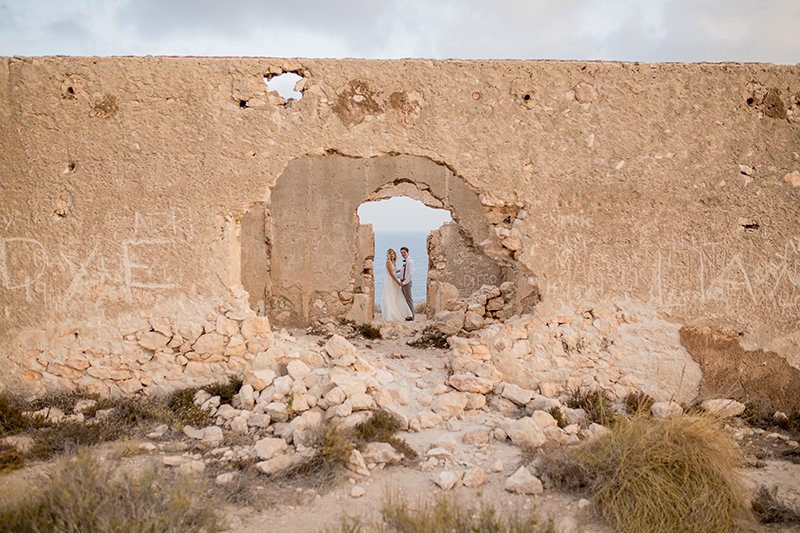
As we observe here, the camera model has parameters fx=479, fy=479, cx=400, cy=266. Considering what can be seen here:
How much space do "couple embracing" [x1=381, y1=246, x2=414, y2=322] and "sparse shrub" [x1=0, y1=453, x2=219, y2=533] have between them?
607 centimetres

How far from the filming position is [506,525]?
2359mm

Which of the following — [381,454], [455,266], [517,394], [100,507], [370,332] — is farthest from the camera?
[455,266]

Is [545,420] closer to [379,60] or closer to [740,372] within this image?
[740,372]

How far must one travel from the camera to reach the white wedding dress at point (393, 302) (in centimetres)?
847

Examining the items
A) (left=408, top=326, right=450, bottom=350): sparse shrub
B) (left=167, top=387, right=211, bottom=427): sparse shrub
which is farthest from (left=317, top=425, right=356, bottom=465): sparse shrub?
(left=408, top=326, right=450, bottom=350): sparse shrub

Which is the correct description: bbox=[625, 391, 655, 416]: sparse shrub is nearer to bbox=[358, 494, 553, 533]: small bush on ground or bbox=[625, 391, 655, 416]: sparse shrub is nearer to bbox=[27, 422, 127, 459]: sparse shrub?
bbox=[358, 494, 553, 533]: small bush on ground

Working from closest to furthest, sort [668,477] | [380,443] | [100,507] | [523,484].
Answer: [100,507]
[668,477]
[523,484]
[380,443]

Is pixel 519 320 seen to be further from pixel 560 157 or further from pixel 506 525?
pixel 506 525

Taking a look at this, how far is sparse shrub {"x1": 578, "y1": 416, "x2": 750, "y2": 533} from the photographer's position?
2.45m

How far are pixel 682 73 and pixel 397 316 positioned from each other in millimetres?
5754

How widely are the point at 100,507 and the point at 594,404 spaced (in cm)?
335

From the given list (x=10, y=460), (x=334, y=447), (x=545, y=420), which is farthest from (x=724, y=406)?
(x=10, y=460)

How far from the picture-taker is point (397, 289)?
850 centimetres

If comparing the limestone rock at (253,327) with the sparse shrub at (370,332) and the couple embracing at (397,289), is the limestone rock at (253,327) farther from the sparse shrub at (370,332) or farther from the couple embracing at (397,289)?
the couple embracing at (397,289)
